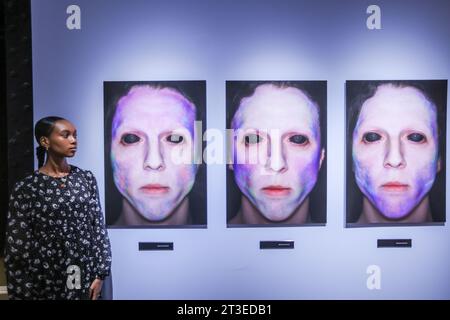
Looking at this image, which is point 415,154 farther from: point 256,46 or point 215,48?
point 215,48

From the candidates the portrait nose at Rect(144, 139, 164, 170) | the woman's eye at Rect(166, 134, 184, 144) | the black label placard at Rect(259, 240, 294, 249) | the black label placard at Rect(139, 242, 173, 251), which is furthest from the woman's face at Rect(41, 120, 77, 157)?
the black label placard at Rect(259, 240, 294, 249)

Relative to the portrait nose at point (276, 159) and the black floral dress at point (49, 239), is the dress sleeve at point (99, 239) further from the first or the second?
the portrait nose at point (276, 159)

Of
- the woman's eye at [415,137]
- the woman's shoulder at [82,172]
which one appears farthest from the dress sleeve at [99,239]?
the woman's eye at [415,137]

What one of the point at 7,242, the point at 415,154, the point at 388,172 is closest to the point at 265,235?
the point at 388,172

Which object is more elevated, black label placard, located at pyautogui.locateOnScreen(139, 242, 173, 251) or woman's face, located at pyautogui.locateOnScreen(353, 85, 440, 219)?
woman's face, located at pyautogui.locateOnScreen(353, 85, 440, 219)

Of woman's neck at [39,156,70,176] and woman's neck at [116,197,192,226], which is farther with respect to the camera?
woman's neck at [116,197,192,226]

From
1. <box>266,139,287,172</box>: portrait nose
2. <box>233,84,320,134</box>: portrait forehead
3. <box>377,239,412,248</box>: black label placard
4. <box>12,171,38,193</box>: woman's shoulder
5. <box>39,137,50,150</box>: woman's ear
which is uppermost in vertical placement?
<box>233,84,320,134</box>: portrait forehead

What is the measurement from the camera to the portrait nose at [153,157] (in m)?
3.26

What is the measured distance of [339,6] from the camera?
3283mm

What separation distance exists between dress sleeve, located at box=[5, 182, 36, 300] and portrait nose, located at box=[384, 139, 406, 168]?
8.44 feet

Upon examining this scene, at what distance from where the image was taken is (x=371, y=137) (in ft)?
10.8

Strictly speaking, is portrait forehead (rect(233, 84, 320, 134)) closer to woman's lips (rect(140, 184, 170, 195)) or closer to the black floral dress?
woman's lips (rect(140, 184, 170, 195))

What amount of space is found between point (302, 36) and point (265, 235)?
153 cm

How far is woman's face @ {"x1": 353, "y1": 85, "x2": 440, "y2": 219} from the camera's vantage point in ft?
10.8
